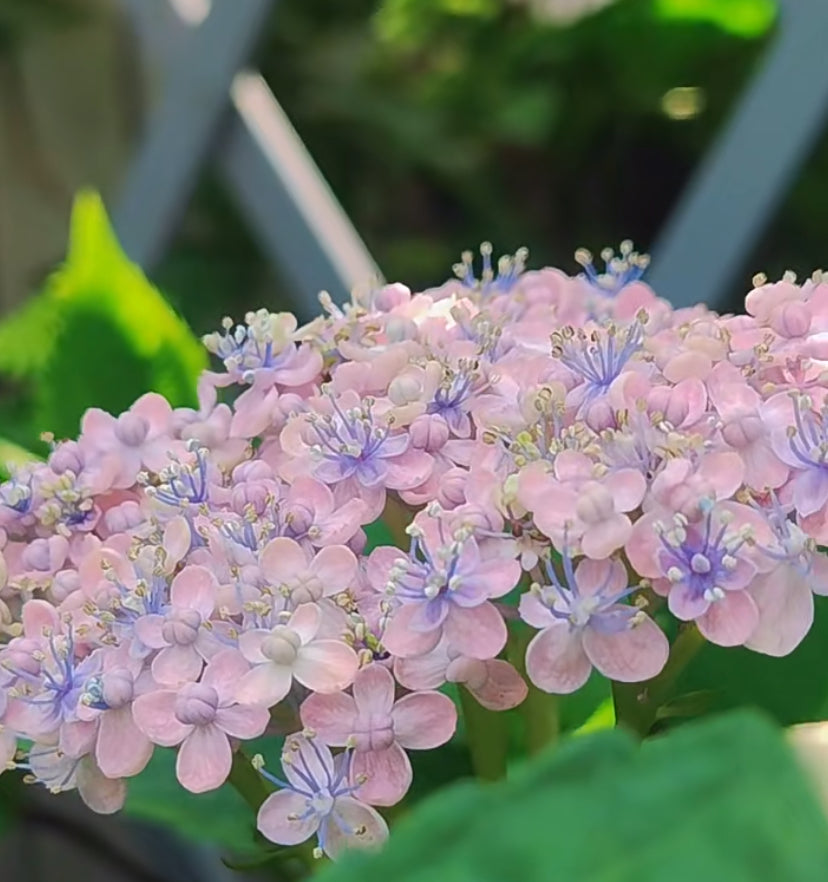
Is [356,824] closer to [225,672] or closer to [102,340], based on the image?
[225,672]

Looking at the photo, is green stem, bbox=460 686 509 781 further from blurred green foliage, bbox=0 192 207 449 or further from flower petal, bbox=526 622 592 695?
blurred green foliage, bbox=0 192 207 449

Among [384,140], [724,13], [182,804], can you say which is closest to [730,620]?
[182,804]

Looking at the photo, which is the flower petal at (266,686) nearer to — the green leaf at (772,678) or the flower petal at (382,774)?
the flower petal at (382,774)

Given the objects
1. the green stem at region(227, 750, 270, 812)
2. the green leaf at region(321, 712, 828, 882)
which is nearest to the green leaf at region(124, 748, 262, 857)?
the green stem at region(227, 750, 270, 812)

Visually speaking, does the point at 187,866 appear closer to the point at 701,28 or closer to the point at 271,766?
the point at 271,766

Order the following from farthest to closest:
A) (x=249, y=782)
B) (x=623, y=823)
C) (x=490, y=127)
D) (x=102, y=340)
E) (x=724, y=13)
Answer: (x=490, y=127) → (x=724, y=13) → (x=102, y=340) → (x=249, y=782) → (x=623, y=823)

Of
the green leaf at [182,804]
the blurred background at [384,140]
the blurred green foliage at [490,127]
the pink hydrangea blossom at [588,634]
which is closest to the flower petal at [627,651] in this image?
the pink hydrangea blossom at [588,634]

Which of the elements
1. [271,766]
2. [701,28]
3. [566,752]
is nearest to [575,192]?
[701,28]
